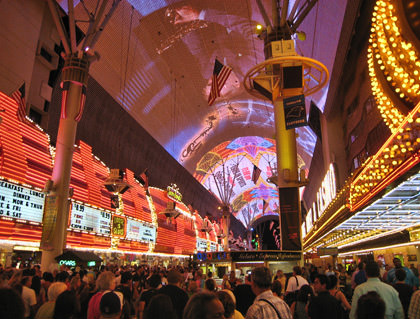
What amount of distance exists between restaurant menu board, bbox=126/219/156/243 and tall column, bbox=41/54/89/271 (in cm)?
861

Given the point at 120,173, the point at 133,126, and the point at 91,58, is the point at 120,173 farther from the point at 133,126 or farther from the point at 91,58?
the point at 133,126

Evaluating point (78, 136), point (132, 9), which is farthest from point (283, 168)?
point (132, 9)

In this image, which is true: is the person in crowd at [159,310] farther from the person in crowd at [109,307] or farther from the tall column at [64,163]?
the tall column at [64,163]

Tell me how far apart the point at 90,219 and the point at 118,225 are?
318 centimetres

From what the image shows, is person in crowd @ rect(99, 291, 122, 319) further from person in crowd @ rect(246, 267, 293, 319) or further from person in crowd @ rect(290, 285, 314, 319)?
person in crowd @ rect(290, 285, 314, 319)

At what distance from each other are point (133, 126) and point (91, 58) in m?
9.24

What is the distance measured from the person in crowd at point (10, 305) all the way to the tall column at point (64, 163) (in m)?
12.2

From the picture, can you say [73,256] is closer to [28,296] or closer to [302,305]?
[28,296]

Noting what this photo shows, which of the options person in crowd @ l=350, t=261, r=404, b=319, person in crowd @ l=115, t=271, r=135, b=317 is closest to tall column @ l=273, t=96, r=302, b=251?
person in crowd @ l=115, t=271, r=135, b=317

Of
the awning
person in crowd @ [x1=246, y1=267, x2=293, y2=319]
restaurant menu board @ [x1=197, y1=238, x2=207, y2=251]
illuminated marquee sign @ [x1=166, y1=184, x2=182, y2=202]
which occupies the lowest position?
person in crowd @ [x1=246, y1=267, x2=293, y2=319]

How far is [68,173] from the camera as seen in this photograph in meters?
14.5

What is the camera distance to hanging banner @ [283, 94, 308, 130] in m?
13.4

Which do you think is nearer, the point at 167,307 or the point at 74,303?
the point at 167,307

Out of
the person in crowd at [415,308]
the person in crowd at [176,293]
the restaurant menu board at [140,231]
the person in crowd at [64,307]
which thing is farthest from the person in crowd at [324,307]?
the restaurant menu board at [140,231]
